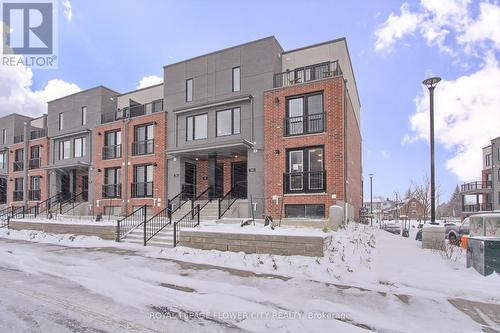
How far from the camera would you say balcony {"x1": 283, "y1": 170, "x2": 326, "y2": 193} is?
16391mm

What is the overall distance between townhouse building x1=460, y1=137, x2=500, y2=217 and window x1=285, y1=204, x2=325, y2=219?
32.6m

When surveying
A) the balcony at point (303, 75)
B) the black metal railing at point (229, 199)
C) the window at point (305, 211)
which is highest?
the balcony at point (303, 75)

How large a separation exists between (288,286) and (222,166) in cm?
1423

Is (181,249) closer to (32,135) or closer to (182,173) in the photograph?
Answer: (182,173)

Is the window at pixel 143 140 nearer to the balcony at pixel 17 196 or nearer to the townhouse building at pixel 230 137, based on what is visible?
the townhouse building at pixel 230 137

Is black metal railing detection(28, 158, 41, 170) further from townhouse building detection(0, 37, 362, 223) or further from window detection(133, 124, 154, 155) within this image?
window detection(133, 124, 154, 155)

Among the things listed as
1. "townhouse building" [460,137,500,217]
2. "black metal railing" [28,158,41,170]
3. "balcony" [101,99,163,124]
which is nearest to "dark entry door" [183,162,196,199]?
"balcony" [101,99,163,124]

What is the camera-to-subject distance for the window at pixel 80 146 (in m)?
26.2

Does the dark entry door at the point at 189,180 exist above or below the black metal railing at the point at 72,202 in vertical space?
above

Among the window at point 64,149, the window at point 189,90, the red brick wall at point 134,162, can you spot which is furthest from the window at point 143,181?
the window at point 64,149

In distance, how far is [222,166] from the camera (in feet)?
68.3

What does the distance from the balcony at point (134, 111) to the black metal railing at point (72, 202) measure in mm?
6229

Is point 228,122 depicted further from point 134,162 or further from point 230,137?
point 134,162

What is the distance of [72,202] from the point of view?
26.0 metres
